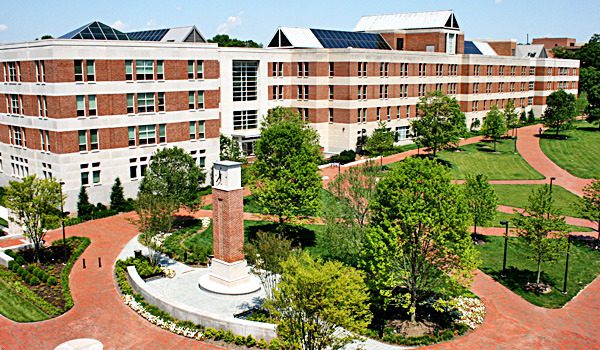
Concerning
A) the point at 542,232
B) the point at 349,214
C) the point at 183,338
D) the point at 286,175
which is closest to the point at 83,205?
the point at 286,175

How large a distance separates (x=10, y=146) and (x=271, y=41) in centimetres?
3464

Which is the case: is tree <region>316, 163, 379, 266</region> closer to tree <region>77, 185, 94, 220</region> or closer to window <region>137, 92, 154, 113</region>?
tree <region>77, 185, 94, 220</region>

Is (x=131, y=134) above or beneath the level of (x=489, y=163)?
above

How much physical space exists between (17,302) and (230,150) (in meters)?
31.2

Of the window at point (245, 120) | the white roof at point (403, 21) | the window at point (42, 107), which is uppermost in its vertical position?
the white roof at point (403, 21)

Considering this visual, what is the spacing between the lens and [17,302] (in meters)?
30.0

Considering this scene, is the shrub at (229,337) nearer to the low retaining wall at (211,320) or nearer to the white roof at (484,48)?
the low retaining wall at (211,320)

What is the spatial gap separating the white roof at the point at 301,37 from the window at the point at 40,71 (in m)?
33.1

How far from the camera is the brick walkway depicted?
2577 cm

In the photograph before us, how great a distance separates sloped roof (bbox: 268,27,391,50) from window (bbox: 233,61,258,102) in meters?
7.95

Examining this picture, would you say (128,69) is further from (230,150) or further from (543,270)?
(543,270)

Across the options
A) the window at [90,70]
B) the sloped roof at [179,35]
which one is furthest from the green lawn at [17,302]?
the sloped roof at [179,35]

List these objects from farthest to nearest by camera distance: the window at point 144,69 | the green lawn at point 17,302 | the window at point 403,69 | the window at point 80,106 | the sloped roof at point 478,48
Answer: the sloped roof at point 478,48
the window at point 403,69
the window at point 144,69
the window at point 80,106
the green lawn at point 17,302

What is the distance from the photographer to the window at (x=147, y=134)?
4950 cm
